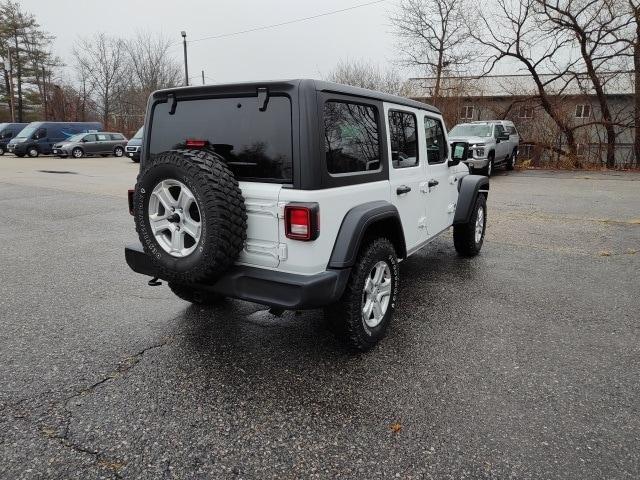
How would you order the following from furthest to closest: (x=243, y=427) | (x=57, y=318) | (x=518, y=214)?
1. (x=518, y=214)
2. (x=57, y=318)
3. (x=243, y=427)

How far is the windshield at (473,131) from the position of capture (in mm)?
16062

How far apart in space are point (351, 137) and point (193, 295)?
6.26 ft

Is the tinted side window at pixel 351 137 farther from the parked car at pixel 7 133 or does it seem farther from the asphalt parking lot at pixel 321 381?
the parked car at pixel 7 133

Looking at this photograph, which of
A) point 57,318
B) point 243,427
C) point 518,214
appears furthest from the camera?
point 518,214

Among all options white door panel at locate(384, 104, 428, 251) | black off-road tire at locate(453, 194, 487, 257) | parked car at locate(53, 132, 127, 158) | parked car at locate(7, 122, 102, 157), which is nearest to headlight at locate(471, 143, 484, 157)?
black off-road tire at locate(453, 194, 487, 257)

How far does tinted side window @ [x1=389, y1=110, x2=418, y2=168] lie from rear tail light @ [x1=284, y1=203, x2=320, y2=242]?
1286 mm

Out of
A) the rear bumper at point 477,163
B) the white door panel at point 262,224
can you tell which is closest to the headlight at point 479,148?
the rear bumper at point 477,163

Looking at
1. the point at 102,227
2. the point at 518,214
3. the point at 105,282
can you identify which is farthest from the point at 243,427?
the point at 518,214

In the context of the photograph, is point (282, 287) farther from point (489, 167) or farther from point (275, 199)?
point (489, 167)

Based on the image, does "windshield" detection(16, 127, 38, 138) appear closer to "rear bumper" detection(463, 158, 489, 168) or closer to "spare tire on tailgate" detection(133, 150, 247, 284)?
"rear bumper" detection(463, 158, 489, 168)

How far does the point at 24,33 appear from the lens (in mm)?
45156

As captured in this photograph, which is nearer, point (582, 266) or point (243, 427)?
point (243, 427)

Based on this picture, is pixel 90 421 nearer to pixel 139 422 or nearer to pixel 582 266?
pixel 139 422

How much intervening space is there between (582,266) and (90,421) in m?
5.60
